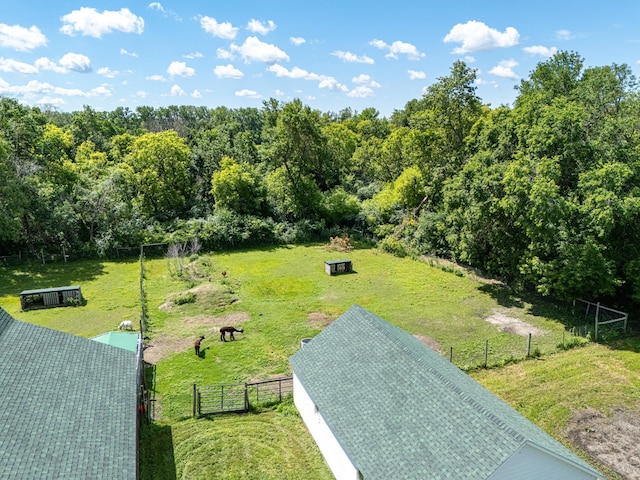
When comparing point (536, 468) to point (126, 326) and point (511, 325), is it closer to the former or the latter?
point (511, 325)

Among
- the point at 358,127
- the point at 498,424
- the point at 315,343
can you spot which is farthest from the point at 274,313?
the point at 358,127

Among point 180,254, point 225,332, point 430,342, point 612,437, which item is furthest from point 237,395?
point 180,254

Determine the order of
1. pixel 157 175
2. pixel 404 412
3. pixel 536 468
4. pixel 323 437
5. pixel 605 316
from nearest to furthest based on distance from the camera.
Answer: pixel 536 468 < pixel 404 412 < pixel 323 437 < pixel 605 316 < pixel 157 175

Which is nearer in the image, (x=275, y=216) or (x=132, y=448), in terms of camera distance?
(x=132, y=448)

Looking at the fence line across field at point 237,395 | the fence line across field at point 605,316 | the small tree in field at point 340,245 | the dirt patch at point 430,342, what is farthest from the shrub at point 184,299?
the fence line across field at point 605,316

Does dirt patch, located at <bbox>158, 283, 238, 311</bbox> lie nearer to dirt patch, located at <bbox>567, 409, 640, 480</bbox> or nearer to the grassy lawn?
the grassy lawn

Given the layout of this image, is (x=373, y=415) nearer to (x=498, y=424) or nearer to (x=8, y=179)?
(x=498, y=424)
